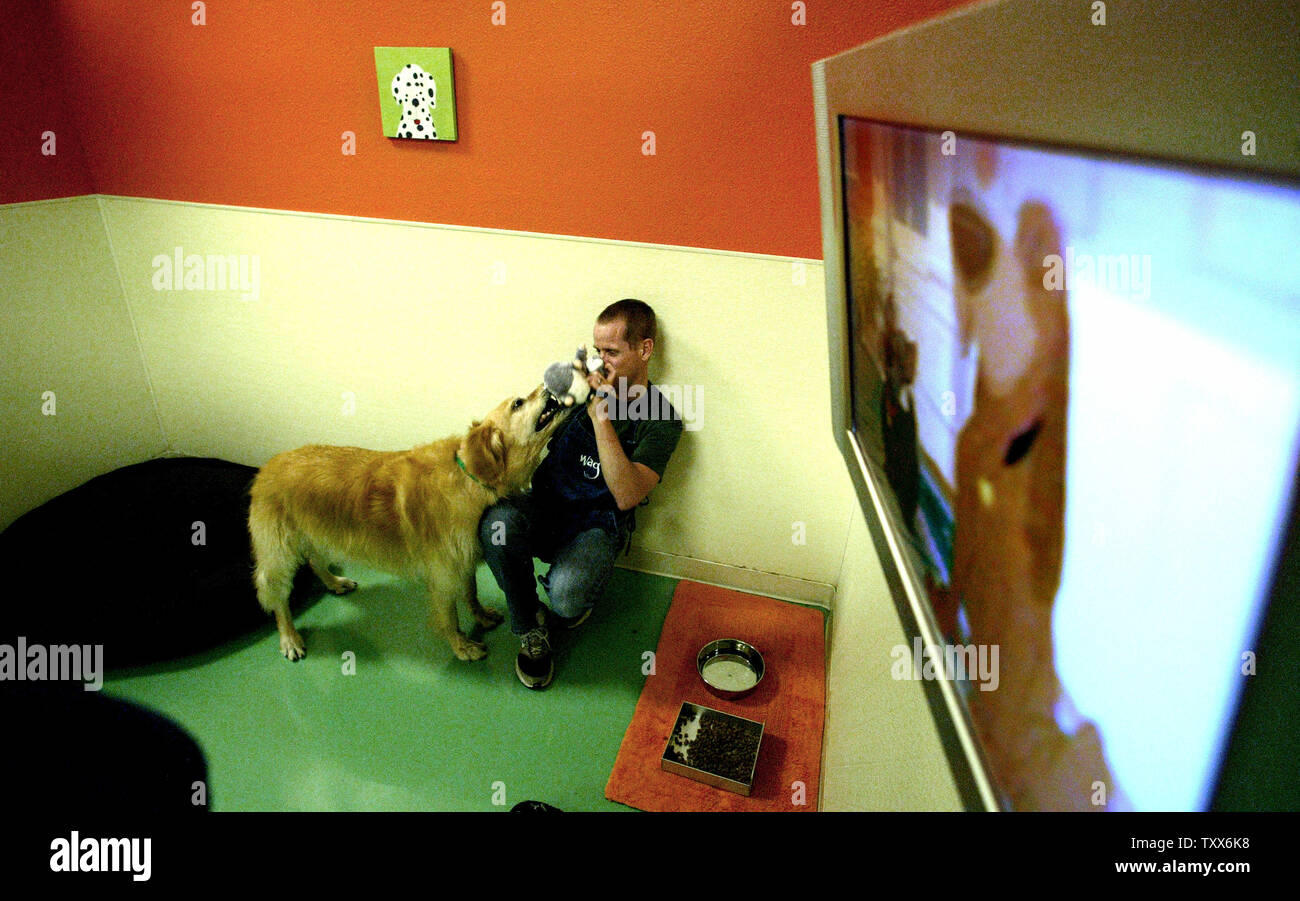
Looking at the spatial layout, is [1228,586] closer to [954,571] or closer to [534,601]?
[954,571]

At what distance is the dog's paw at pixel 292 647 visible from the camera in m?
2.12

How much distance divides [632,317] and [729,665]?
125 cm

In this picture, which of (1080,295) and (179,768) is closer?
(1080,295)

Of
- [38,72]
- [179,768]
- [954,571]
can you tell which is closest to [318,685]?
[179,768]

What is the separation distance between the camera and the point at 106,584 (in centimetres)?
220

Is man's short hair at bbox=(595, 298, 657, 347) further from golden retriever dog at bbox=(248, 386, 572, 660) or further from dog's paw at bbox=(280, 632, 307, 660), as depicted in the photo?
dog's paw at bbox=(280, 632, 307, 660)

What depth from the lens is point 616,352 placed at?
2033mm

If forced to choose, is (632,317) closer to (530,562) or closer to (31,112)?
(530,562)

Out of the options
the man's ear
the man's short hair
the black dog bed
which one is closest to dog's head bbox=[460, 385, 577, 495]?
the man's ear

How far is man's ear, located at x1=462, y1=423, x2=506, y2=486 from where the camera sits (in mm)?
1906

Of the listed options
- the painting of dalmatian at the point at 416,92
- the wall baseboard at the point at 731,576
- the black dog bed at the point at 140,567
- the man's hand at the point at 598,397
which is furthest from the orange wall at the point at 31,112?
the wall baseboard at the point at 731,576

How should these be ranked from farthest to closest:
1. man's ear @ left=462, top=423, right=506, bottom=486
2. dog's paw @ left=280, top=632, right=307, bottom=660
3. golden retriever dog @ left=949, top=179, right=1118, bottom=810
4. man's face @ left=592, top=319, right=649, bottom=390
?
dog's paw @ left=280, top=632, right=307, bottom=660 < man's face @ left=592, top=319, right=649, bottom=390 < man's ear @ left=462, top=423, right=506, bottom=486 < golden retriever dog @ left=949, top=179, right=1118, bottom=810

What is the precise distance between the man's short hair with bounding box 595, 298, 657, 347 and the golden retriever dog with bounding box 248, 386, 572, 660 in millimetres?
326

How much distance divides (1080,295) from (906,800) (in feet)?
2.67
